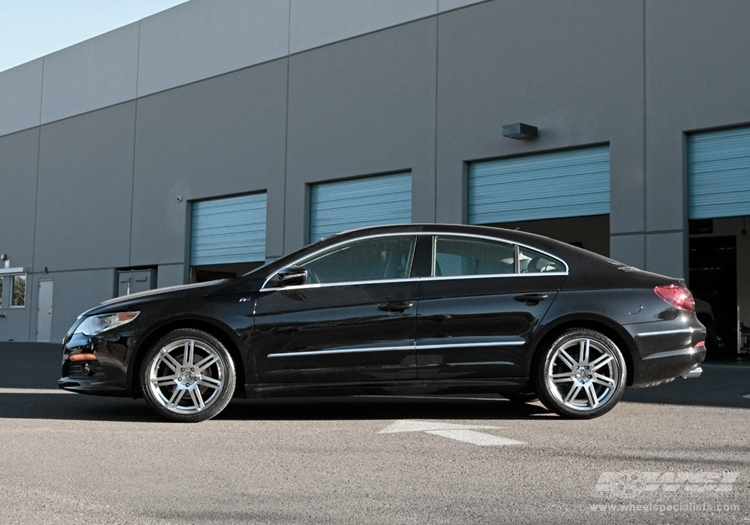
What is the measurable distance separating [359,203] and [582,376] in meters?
13.2

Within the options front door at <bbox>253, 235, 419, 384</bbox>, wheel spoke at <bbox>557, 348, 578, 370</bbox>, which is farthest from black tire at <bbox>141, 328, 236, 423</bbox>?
wheel spoke at <bbox>557, 348, 578, 370</bbox>

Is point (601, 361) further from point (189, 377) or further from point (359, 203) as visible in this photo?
point (359, 203)

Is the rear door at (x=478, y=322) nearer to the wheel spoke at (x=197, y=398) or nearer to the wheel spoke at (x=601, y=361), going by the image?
the wheel spoke at (x=601, y=361)

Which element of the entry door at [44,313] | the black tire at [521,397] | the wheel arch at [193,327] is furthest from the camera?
the entry door at [44,313]

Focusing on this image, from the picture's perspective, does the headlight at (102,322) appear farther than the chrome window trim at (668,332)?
Yes

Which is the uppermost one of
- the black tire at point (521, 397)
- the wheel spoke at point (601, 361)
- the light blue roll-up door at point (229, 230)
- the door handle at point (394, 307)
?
the light blue roll-up door at point (229, 230)

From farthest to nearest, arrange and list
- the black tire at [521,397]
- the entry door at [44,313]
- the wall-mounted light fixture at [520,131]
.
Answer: the entry door at [44,313] → the wall-mounted light fixture at [520,131] → the black tire at [521,397]

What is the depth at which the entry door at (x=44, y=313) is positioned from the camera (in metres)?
28.0

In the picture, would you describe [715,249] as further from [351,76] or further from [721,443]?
[721,443]

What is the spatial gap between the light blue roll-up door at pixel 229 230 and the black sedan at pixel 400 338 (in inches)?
590

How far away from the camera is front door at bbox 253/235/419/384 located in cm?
672

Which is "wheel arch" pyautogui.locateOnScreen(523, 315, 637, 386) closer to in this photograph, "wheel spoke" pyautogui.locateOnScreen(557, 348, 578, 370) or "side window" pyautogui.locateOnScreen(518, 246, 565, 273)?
"wheel spoke" pyautogui.locateOnScreen(557, 348, 578, 370)

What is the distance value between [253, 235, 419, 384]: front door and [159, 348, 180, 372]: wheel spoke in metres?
0.62

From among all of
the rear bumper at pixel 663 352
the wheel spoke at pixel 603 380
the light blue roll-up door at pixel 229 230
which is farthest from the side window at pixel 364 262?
the light blue roll-up door at pixel 229 230
